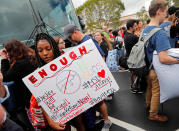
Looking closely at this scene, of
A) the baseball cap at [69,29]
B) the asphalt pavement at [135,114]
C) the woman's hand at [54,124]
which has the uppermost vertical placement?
the baseball cap at [69,29]

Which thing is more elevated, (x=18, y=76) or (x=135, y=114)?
(x=18, y=76)

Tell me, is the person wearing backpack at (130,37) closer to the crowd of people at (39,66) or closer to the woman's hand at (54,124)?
the crowd of people at (39,66)

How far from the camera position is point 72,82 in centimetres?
143

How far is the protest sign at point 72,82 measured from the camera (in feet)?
4.53

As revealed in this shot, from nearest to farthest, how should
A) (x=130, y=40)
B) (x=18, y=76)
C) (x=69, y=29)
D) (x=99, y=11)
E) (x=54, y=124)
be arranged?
1. (x=54, y=124)
2. (x=18, y=76)
3. (x=69, y=29)
4. (x=130, y=40)
5. (x=99, y=11)

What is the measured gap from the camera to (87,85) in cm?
147

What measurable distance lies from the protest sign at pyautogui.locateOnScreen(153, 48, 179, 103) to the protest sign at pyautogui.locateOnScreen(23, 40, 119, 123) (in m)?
0.71

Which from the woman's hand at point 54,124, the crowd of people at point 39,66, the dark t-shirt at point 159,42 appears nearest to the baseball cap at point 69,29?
the crowd of people at point 39,66

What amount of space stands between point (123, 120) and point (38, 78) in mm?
1837

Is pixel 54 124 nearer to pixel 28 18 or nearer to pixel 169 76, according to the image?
pixel 169 76

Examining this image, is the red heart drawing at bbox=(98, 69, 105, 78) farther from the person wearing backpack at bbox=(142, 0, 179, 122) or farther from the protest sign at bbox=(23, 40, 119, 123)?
the person wearing backpack at bbox=(142, 0, 179, 122)

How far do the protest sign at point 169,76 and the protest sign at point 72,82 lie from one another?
713 mm

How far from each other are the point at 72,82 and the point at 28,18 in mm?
2381

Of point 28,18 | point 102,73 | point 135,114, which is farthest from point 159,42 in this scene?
point 28,18
